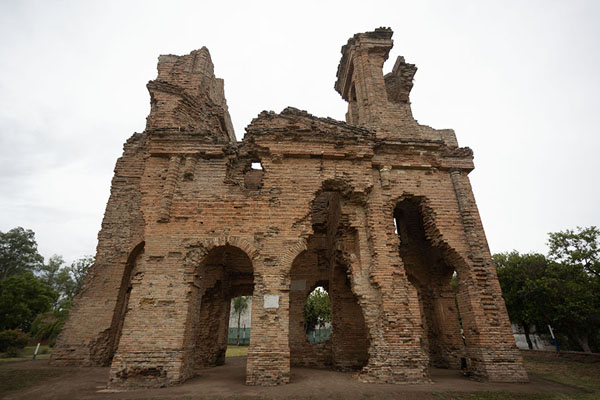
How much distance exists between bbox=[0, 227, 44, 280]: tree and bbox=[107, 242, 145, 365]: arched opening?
36.2 m

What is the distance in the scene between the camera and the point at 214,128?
39.7 feet

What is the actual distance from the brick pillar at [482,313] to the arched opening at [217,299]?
7651mm

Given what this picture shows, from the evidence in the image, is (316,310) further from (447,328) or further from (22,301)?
(22,301)

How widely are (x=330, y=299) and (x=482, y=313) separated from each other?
16.8ft

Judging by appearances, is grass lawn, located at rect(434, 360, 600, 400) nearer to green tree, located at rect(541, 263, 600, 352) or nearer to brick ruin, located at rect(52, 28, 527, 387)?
brick ruin, located at rect(52, 28, 527, 387)

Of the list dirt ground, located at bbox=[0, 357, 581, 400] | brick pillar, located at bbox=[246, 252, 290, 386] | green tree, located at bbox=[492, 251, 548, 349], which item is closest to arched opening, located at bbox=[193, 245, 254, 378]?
dirt ground, located at bbox=[0, 357, 581, 400]

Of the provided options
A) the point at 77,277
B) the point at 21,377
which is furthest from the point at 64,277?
the point at 21,377

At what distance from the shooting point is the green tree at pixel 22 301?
20.5m

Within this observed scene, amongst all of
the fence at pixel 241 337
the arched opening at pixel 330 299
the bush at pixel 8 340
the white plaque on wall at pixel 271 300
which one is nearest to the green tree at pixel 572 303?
the arched opening at pixel 330 299

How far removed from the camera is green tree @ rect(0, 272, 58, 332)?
20.5 metres

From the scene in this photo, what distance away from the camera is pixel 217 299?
1162 cm

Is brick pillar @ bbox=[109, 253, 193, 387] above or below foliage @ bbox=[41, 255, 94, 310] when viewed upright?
below

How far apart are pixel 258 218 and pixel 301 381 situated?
4301 millimetres

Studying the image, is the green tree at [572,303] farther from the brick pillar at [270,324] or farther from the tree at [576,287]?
the brick pillar at [270,324]
